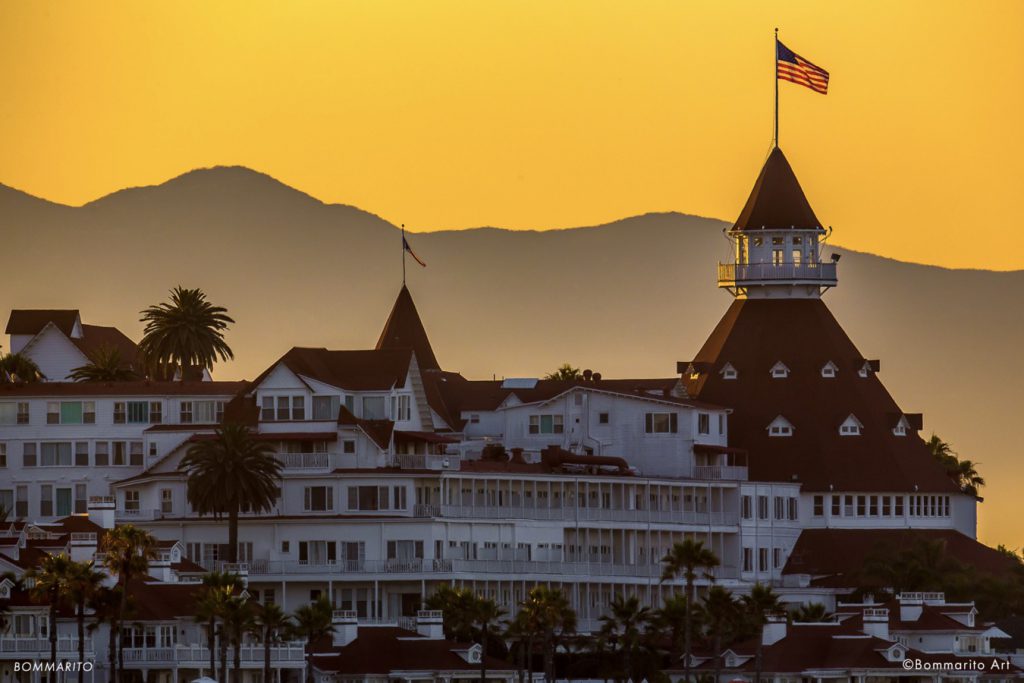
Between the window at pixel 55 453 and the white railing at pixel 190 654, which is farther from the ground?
the window at pixel 55 453

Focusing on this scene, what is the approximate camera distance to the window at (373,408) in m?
184

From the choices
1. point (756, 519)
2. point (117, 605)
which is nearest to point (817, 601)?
point (756, 519)

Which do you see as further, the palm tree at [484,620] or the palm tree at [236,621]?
the palm tree at [484,620]

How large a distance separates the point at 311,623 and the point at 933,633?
31.5m

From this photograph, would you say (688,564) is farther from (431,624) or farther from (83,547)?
(83,547)

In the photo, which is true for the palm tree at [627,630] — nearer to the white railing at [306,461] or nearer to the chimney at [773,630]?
the chimney at [773,630]

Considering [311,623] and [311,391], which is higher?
[311,391]

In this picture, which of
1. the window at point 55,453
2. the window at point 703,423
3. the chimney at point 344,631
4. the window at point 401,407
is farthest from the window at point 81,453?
the chimney at point 344,631

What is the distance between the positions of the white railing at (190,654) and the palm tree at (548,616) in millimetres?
11502

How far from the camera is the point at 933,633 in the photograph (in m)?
166

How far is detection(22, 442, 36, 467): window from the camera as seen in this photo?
19612cm

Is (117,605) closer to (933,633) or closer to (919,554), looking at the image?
(933,633)

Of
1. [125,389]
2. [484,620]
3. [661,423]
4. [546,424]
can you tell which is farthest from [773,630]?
[125,389]

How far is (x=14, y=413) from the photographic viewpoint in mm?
197000
